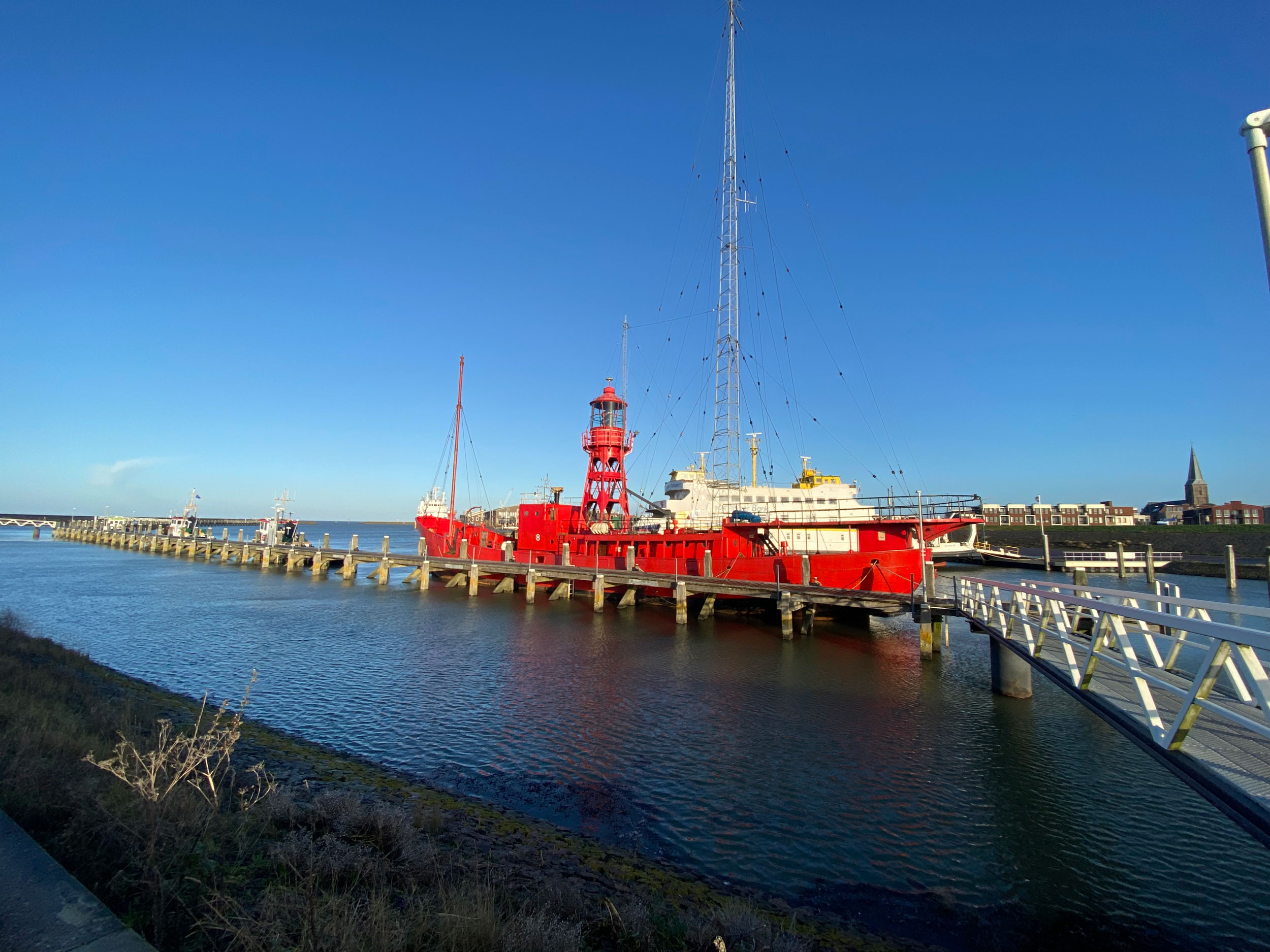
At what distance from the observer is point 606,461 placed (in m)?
38.3

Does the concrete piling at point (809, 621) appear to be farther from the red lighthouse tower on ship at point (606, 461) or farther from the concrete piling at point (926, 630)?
the red lighthouse tower on ship at point (606, 461)

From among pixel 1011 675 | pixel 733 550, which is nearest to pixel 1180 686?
pixel 1011 675

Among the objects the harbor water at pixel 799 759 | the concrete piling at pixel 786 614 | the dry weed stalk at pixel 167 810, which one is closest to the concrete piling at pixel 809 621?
the concrete piling at pixel 786 614

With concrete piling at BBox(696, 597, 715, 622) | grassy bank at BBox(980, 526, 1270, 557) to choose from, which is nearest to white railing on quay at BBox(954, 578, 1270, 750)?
concrete piling at BBox(696, 597, 715, 622)

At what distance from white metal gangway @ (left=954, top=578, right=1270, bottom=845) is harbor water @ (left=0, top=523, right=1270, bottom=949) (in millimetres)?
1826

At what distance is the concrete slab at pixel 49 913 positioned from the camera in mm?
3605

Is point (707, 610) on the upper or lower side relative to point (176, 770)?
lower

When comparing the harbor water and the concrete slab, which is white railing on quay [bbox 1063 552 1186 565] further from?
the concrete slab

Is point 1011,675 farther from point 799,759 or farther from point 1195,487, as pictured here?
point 1195,487

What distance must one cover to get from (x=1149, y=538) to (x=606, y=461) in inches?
2415

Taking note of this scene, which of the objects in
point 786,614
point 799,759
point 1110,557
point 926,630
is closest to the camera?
point 799,759

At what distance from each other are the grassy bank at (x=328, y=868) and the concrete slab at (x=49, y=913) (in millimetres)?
500

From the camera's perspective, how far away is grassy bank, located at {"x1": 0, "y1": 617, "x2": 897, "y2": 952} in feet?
14.5

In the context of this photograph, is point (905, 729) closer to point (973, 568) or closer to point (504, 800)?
point (504, 800)
